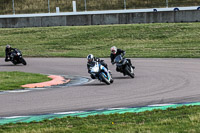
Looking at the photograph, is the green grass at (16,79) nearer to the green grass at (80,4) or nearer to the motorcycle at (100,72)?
the motorcycle at (100,72)

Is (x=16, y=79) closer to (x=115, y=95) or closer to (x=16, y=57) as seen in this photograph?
(x=115, y=95)

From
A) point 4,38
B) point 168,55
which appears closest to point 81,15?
point 4,38

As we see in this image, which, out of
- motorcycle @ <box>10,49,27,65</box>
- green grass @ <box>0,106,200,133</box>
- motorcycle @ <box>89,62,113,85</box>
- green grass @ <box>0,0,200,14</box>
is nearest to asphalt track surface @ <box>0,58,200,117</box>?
motorcycle @ <box>89,62,113,85</box>

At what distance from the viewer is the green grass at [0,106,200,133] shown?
8.88 meters

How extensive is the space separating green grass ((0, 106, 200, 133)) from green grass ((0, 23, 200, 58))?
21679 mm

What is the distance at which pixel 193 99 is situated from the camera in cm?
1309

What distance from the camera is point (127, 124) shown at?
9.52 meters

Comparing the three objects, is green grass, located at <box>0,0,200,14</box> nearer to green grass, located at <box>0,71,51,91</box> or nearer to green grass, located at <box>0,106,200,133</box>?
green grass, located at <box>0,71,51,91</box>

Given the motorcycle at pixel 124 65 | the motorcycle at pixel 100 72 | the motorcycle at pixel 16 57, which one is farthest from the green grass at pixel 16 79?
the motorcycle at pixel 16 57

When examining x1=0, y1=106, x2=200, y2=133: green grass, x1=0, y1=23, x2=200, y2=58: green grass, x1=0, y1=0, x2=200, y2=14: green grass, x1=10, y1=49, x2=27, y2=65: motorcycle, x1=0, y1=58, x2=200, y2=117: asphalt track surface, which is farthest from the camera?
x1=0, y1=0, x2=200, y2=14: green grass

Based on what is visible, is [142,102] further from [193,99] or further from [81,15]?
[81,15]

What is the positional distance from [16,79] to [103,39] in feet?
82.4

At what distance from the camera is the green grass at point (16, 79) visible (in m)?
17.4

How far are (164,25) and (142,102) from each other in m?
33.6
